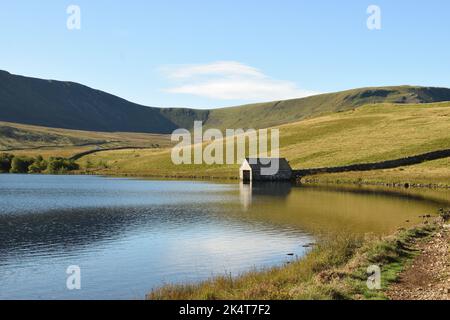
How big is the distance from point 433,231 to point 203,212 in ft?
92.2

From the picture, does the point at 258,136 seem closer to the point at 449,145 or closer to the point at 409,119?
the point at 409,119

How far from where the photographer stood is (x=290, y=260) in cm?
3225

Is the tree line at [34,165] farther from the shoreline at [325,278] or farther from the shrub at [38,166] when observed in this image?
the shoreline at [325,278]

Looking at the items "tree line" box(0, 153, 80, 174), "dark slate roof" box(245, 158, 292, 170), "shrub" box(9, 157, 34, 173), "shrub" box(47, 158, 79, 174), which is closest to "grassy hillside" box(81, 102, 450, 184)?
"dark slate roof" box(245, 158, 292, 170)

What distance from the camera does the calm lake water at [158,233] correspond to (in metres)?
28.3

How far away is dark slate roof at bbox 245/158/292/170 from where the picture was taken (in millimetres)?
123869

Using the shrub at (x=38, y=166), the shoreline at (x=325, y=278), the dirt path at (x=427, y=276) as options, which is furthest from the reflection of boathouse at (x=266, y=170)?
the dirt path at (x=427, y=276)

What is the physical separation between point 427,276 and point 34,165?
167174 mm

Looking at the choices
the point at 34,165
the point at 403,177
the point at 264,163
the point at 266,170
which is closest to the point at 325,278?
the point at 403,177

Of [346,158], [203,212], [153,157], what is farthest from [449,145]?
[153,157]

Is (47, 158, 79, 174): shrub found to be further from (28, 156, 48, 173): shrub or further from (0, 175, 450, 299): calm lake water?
(0, 175, 450, 299): calm lake water

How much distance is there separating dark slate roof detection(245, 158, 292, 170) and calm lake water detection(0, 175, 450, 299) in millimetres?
45585

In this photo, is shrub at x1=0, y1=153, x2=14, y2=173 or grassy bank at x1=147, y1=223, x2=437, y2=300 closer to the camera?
grassy bank at x1=147, y1=223, x2=437, y2=300
